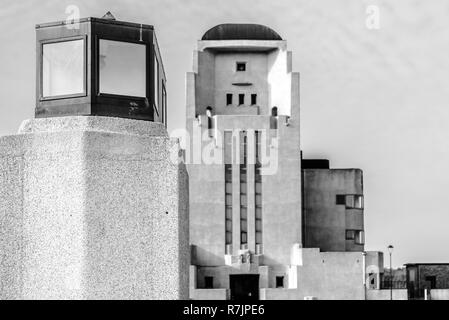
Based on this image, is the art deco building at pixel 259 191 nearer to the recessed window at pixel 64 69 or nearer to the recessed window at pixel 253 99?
the recessed window at pixel 253 99

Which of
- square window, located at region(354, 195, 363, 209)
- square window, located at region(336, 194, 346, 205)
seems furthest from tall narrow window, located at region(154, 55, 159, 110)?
square window, located at region(354, 195, 363, 209)

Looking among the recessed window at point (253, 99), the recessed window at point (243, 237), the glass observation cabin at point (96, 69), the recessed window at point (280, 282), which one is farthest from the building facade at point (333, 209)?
the glass observation cabin at point (96, 69)

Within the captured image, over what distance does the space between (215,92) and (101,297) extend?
80.3 metres

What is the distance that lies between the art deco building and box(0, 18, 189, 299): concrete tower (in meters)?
69.6

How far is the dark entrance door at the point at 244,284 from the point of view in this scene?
84.3 metres

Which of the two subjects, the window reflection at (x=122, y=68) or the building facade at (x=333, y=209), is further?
the building facade at (x=333, y=209)

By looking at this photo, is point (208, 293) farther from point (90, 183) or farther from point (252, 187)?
point (90, 183)

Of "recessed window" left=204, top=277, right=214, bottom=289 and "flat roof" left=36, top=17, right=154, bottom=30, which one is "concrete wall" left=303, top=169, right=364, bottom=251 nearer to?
"recessed window" left=204, top=277, right=214, bottom=289

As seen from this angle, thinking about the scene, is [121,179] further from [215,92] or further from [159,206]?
[215,92]

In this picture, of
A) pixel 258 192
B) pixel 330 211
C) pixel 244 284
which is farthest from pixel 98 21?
pixel 330 211

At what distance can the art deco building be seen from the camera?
8444 cm

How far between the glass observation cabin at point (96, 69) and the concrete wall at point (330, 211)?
79.8 meters

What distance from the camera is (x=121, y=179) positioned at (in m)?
11.2
